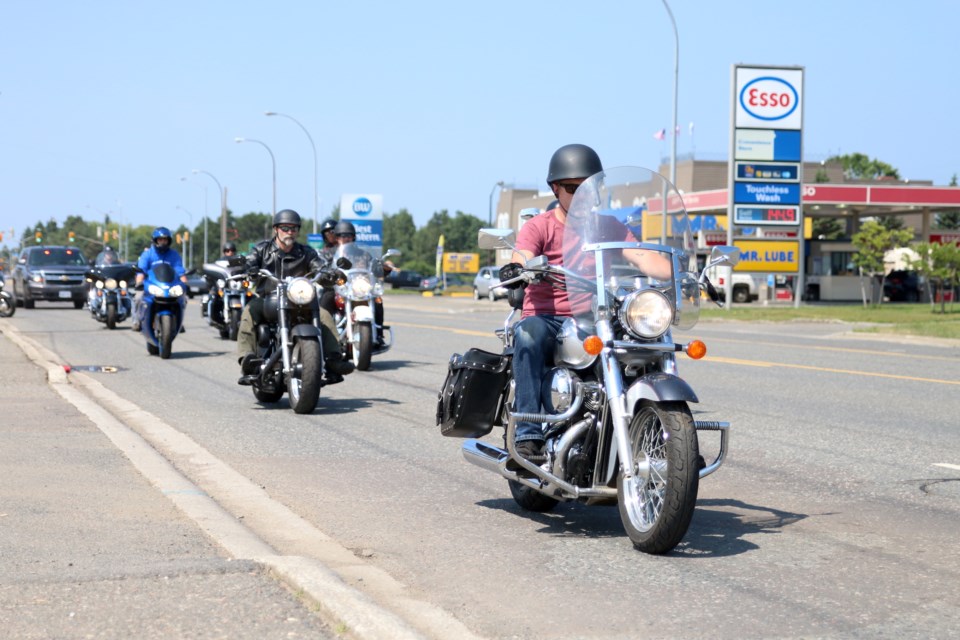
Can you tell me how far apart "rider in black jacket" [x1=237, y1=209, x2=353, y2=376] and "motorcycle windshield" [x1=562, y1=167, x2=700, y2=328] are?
228 inches

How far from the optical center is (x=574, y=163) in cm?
674

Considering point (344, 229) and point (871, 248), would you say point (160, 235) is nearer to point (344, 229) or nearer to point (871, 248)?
point (344, 229)

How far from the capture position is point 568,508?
7.13 meters

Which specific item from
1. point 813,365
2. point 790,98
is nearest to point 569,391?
point 813,365

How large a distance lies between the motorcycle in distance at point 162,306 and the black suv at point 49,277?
63.2 feet

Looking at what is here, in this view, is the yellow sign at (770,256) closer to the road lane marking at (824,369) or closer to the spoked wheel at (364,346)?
the road lane marking at (824,369)

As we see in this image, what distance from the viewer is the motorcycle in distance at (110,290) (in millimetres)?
23438

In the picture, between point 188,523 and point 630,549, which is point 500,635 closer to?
point 630,549

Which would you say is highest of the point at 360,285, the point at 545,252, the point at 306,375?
the point at 545,252

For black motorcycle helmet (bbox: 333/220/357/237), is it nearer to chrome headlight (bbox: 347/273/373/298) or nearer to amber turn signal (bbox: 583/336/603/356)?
chrome headlight (bbox: 347/273/373/298)

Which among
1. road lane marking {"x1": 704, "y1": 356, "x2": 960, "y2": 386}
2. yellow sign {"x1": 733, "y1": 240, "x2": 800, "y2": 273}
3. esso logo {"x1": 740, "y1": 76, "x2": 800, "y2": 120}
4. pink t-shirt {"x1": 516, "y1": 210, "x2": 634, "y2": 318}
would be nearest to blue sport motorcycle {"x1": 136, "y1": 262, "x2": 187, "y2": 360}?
road lane marking {"x1": 704, "y1": 356, "x2": 960, "y2": 386}

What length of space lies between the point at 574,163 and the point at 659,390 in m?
1.64

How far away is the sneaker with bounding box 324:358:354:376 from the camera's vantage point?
1183cm

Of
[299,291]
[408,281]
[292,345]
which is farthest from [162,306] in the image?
[408,281]
